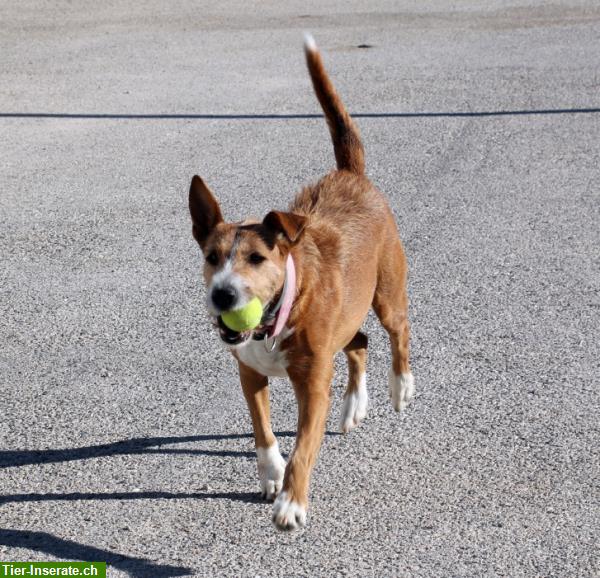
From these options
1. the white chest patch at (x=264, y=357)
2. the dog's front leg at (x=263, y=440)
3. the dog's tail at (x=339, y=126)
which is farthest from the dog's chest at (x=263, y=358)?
the dog's tail at (x=339, y=126)

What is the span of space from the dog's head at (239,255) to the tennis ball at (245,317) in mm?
22

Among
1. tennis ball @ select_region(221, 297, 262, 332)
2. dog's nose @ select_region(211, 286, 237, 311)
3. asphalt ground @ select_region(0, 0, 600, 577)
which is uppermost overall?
dog's nose @ select_region(211, 286, 237, 311)

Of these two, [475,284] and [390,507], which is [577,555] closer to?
[390,507]

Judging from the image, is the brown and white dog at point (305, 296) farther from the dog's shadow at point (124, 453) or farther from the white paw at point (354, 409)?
the dog's shadow at point (124, 453)

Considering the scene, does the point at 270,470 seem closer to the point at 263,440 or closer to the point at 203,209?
the point at 263,440

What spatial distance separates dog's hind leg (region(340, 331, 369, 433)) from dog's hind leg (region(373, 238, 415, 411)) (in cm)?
14

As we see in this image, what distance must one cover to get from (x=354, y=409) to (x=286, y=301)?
1096mm

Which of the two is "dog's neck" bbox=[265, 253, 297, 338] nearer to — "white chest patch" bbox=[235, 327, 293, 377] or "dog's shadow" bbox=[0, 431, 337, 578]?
"white chest patch" bbox=[235, 327, 293, 377]

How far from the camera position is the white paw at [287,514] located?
3.95 metres

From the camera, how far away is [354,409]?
509 cm

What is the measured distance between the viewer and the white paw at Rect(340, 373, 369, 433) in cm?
507

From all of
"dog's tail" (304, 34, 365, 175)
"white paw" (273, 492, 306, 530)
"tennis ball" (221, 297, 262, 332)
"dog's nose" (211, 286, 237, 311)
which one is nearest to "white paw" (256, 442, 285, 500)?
"white paw" (273, 492, 306, 530)

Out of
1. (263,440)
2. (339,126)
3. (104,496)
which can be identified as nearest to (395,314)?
(339,126)

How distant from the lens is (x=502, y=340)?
6.10 metres
